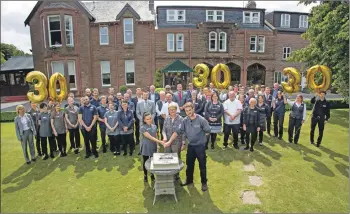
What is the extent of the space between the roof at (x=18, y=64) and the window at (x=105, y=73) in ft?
24.6

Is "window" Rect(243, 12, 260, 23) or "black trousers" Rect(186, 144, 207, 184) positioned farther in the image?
"window" Rect(243, 12, 260, 23)

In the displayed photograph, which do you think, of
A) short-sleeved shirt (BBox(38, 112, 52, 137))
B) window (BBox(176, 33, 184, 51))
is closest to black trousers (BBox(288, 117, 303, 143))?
short-sleeved shirt (BBox(38, 112, 52, 137))

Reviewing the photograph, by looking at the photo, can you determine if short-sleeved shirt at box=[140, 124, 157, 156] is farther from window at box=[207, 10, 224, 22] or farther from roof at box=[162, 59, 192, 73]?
window at box=[207, 10, 224, 22]

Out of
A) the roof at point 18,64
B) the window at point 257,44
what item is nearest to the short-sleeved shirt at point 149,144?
the window at point 257,44

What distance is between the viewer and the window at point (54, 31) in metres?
20.8

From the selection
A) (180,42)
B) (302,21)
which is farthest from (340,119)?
(302,21)

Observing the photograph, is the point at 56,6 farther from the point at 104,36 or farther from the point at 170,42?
the point at 170,42

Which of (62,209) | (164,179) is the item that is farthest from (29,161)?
(164,179)

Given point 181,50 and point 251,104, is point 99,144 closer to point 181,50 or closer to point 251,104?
point 251,104

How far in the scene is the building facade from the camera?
2123 cm

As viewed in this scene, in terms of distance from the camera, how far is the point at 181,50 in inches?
938

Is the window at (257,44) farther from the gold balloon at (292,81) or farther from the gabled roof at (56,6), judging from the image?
the gold balloon at (292,81)

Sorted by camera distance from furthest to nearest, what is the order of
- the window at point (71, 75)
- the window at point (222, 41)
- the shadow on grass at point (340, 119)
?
the window at point (222, 41)
the window at point (71, 75)
the shadow on grass at point (340, 119)

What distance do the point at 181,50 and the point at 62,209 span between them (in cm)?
2043
